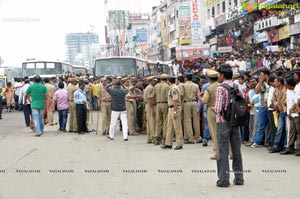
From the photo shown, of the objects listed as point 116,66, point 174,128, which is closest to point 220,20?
point 116,66

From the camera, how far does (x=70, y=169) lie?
Answer: 1052 cm

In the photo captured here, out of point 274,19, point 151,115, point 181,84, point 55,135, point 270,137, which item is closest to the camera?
point 270,137

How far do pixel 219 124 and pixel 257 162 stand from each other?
263 cm

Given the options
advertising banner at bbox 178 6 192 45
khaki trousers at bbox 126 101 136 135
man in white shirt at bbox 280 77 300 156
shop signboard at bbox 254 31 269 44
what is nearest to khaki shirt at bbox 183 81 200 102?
man in white shirt at bbox 280 77 300 156

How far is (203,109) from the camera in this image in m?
14.7

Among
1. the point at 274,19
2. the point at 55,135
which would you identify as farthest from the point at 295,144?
the point at 274,19

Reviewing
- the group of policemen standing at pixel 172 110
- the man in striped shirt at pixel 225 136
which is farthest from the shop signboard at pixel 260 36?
the man in striped shirt at pixel 225 136

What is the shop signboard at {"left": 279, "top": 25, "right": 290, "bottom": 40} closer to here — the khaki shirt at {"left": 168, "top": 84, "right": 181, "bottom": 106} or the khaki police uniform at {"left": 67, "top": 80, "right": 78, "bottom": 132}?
the khaki police uniform at {"left": 67, "top": 80, "right": 78, "bottom": 132}

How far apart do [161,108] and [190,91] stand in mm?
856

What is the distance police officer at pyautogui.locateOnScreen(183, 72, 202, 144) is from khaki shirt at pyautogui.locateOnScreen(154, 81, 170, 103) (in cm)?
48

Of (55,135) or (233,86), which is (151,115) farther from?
A: (233,86)

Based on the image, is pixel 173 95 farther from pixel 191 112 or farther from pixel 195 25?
pixel 195 25

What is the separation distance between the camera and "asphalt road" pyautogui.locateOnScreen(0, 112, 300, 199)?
8.23m

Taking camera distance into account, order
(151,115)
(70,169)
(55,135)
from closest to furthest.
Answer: (70,169) < (151,115) < (55,135)
